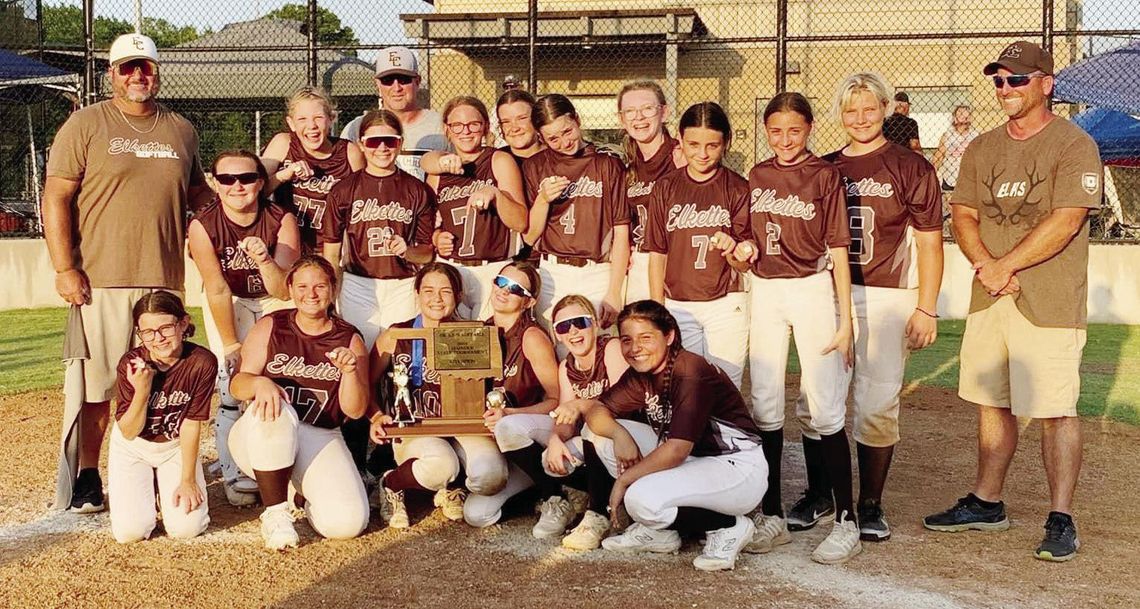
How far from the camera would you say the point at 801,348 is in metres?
4.72

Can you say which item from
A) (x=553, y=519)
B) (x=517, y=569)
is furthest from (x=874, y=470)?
(x=517, y=569)

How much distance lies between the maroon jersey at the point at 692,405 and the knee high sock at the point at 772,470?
137mm

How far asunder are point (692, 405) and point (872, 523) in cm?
104

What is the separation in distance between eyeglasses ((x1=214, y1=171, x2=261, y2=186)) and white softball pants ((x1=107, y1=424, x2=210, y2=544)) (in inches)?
47.5

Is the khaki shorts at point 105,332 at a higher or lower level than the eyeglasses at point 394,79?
lower

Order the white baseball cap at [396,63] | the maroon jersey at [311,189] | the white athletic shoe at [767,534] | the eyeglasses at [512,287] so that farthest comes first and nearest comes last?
the white baseball cap at [396,63], the maroon jersey at [311,189], the eyeglasses at [512,287], the white athletic shoe at [767,534]

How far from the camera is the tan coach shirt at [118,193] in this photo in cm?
527

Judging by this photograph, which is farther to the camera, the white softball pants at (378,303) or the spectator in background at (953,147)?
the spectator in background at (953,147)

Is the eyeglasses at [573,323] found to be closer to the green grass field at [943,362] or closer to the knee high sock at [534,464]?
the knee high sock at [534,464]

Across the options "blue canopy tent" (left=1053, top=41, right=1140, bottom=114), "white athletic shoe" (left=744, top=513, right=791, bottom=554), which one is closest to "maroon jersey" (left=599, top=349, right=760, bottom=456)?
"white athletic shoe" (left=744, top=513, right=791, bottom=554)

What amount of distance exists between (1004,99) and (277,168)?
11.3 feet

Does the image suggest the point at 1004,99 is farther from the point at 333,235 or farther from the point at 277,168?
the point at 277,168

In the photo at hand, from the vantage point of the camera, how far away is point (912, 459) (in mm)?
6453

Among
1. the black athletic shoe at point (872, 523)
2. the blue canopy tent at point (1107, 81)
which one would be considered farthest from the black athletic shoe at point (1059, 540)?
the blue canopy tent at point (1107, 81)
